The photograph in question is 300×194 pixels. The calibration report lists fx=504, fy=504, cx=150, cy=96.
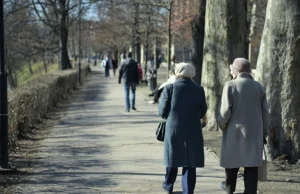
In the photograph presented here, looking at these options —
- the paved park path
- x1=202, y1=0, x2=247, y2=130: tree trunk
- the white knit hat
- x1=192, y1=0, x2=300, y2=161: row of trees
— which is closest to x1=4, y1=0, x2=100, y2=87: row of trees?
the paved park path

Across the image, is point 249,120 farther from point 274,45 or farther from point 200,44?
point 200,44

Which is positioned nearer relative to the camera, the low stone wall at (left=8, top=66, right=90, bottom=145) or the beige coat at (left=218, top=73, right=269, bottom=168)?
the beige coat at (left=218, top=73, right=269, bottom=168)

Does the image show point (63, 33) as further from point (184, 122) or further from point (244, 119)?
point (244, 119)

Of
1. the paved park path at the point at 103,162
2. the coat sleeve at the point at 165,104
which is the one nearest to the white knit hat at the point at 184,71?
the coat sleeve at the point at 165,104

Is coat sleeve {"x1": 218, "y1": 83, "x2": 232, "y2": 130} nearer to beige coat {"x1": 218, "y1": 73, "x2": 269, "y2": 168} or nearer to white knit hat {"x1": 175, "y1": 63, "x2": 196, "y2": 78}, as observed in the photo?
beige coat {"x1": 218, "y1": 73, "x2": 269, "y2": 168}

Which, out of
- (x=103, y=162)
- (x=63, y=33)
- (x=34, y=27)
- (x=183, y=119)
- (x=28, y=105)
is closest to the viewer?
(x=183, y=119)

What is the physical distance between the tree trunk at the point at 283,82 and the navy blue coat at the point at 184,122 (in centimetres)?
249

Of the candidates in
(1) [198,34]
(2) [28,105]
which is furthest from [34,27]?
(2) [28,105]

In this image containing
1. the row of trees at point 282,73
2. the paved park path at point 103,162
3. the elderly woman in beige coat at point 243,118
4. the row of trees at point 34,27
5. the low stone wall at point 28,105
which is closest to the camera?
the elderly woman in beige coat at point 243,118

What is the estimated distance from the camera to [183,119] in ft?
18.3

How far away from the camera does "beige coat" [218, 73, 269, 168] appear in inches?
215

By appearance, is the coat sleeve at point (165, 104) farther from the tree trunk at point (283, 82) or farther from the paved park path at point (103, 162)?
the tree trunk at point (283, 82)

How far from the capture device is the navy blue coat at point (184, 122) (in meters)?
5.57

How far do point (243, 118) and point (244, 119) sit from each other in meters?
0.02
